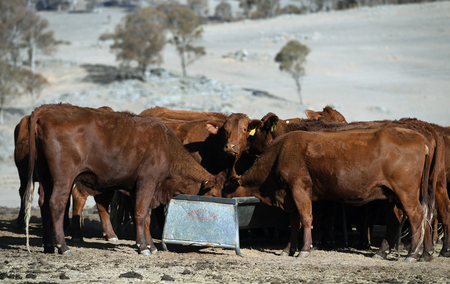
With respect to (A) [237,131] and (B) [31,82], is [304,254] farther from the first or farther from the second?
(B) [31,82]

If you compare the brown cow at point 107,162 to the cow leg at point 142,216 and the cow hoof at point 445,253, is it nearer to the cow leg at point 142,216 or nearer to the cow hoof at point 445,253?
the cow leg at point 142,216

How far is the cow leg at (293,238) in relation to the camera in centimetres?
917

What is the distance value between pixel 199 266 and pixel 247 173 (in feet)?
8.96

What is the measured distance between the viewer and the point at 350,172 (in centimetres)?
884

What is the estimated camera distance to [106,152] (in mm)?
8359

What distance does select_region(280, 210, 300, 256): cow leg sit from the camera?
9.17 m

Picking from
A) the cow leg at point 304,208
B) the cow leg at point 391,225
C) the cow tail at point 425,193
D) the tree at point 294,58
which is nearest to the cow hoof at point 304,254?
the cow leg at point 304,208

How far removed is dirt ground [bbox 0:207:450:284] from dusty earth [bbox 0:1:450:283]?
0.05 feet

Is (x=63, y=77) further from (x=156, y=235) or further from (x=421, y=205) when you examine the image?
(x=421, y=205)

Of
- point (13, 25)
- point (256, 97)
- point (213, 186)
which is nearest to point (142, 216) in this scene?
point (213, 186)

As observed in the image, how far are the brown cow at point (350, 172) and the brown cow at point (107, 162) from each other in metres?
1.48

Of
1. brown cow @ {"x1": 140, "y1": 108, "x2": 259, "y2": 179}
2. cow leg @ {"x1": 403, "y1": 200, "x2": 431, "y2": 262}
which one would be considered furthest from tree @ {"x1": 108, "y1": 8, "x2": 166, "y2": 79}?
cow leg @ {"x1": 403, "y1": 200, "x2": 431, "y2": 262}

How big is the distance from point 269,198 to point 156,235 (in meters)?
3.13

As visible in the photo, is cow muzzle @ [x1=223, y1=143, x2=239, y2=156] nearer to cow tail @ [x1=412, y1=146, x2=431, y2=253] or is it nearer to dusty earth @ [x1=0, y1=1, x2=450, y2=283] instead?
dusty earth @ [x1=0, y1=1, x2=450, y2=283]
